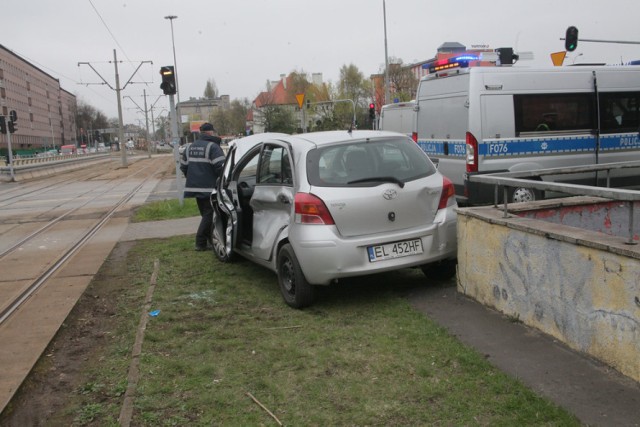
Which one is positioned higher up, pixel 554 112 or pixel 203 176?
pixel 554 112

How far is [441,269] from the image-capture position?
6035mm

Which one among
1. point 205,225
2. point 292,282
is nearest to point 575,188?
point 292,282

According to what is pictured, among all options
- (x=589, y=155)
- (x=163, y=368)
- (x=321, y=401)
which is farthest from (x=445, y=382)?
(x=589, y=155)

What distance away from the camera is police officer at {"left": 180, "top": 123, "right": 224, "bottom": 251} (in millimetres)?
8648

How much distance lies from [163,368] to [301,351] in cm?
99

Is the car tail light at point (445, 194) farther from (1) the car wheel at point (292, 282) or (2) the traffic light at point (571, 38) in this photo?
(2) the traffic light at point (571, 38)

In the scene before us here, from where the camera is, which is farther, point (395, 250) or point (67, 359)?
point (395, 250)

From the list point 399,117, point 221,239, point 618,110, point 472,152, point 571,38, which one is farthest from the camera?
point 571,38

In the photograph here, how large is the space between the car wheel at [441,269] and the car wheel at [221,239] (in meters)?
2.34

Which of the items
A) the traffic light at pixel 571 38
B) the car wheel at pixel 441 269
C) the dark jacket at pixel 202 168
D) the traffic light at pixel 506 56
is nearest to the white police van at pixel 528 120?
the traffic light at pixel 506 56

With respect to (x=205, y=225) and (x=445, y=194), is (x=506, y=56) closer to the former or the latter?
(x=445, y=194)

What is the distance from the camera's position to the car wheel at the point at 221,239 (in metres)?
7.28

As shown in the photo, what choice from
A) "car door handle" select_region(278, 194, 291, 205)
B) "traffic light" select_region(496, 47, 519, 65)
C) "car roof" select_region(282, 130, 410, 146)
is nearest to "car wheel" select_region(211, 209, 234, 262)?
"car door handle" select_region(278, 194, 291, 205)

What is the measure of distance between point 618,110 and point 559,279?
754 cm
